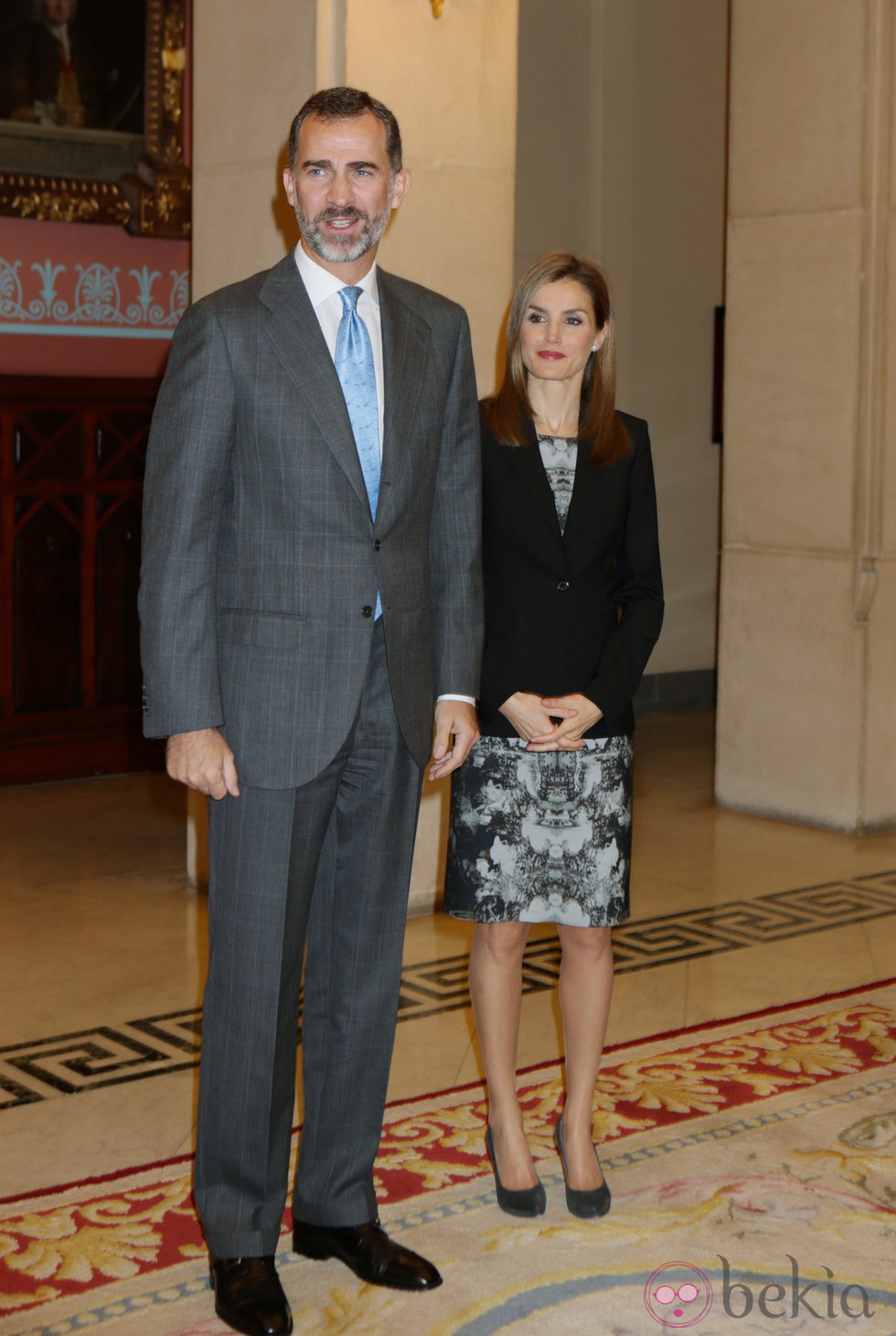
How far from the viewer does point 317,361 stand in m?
2.62

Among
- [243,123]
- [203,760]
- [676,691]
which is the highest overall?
[243,123]

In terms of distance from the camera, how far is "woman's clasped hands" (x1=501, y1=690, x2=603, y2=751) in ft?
9.96

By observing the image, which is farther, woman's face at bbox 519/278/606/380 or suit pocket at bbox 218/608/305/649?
woman's face at bbox 519/278/606/380

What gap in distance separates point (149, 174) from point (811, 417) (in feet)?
9.70

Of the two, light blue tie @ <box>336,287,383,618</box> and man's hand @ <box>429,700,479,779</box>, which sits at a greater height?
light blue tie @ <box>336,287,383,618</box>

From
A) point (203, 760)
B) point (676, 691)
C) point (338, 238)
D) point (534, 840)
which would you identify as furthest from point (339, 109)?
point (676, 691)

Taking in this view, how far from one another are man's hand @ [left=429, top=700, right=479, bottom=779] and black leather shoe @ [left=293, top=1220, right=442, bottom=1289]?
78cm

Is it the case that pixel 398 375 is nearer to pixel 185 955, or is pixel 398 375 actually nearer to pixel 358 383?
pixel 358 383

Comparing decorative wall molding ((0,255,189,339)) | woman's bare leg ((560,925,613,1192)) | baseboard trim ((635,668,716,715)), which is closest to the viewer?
woman's bare leg ((560,925,613,1192))

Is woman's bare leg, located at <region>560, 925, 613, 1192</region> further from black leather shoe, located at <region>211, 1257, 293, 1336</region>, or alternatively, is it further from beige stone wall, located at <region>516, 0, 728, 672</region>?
beige stone wall, located at <region>516, 0, 728, 672</region>

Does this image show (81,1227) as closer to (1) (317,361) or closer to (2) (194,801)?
(1) (317,361)

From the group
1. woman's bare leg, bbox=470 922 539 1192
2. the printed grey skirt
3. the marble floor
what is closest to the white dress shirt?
the printed grey skirt

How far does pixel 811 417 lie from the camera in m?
6.43

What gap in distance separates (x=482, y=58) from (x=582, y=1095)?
3.29 metres
